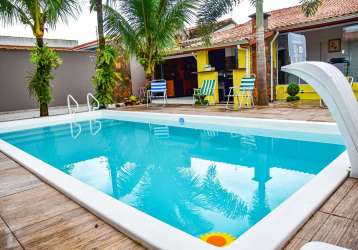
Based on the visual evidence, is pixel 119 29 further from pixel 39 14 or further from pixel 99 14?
pixel 39 14

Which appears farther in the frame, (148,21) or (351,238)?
(148,21)

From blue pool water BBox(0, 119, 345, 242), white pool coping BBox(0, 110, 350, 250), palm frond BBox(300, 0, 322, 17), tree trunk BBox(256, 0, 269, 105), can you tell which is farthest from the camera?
tree trunk BBox(256, 0, 269, 105)

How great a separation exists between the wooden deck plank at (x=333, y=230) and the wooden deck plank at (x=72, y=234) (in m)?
1.25

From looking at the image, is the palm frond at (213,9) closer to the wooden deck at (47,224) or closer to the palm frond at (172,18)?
the palm frond at (172,18)

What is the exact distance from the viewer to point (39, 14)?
9195 millimetres

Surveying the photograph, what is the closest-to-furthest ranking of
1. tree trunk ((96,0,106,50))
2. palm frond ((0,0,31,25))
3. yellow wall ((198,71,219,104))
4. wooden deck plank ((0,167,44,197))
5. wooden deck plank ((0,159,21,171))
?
1. wooden deck plank ((0,167,44,197))
2. wooden deck plank ((0,159,21,171))
3. palm frond ((0,0,31,25))
4. tree trunk ((96,0,106,50))
5. yellow wall ((198,71,219,104))

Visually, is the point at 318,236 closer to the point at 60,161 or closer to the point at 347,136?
the point at 347,136

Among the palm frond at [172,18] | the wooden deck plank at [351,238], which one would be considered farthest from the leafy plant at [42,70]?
the wooden deck plank at [351,238]

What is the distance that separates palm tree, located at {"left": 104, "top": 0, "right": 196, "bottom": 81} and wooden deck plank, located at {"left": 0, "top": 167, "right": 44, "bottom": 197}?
8.34 metres

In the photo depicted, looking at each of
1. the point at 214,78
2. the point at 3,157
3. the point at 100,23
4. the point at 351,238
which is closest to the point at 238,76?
the point at 214,78

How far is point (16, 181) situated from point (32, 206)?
40.3 inches

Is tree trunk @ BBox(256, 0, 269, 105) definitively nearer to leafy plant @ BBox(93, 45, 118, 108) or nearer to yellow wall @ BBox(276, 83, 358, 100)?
yellow wall @ BBox(276, 83, 358, 100)

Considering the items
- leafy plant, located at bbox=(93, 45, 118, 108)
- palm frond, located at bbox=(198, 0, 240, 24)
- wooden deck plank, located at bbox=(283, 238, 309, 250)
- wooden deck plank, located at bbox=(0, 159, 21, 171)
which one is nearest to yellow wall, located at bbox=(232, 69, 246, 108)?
palm frond, located at bbox=(198, 0, 240, 24)

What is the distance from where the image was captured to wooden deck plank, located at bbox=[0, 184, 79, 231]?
254 cm
